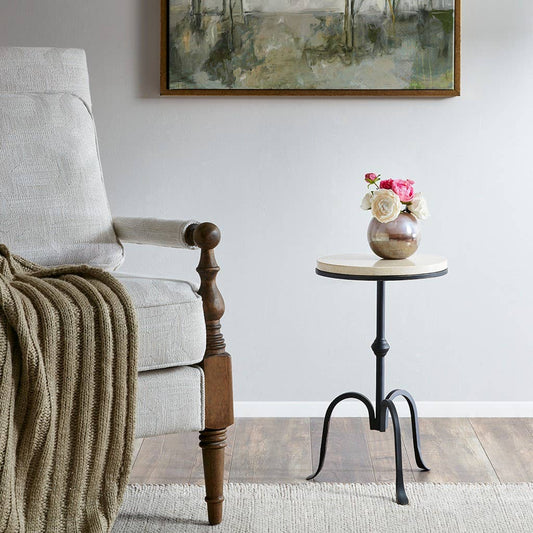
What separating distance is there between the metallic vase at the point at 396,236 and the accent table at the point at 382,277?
0.08ft

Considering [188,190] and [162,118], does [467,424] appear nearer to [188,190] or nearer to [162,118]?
[188,190]

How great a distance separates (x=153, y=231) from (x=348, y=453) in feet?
2.65

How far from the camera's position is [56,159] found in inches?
74.6

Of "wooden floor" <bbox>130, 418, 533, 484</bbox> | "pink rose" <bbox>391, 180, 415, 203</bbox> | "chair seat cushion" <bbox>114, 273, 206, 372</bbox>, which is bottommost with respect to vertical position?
"wooden floor" <bbox>130, 418, 533, 484</bbox>

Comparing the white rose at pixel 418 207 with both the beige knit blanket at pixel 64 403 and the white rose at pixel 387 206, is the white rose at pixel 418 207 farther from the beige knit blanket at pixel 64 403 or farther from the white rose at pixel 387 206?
the beige knit blanket at pixel 64 403

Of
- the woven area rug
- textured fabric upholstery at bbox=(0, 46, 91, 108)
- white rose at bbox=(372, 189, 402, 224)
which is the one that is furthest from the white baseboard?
textured fabric upholstery at bbox=(0, 46, 91, 108)

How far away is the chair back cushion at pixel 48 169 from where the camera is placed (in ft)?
6.02

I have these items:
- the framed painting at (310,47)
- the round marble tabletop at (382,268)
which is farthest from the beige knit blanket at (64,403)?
the framed painting at (310,47)

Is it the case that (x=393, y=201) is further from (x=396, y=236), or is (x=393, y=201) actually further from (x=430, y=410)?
(x=430, y=410)

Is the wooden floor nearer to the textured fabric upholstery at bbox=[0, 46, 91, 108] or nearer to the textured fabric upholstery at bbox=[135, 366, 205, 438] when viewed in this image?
the textured fabric upholstery at bbox=[135, 366, 205, 438]

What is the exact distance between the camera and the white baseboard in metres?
2.40

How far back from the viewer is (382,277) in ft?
5.74

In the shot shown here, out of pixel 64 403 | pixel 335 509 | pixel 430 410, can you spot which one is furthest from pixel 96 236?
pixel 430 410

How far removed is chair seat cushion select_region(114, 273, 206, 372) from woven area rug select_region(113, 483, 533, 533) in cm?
38
